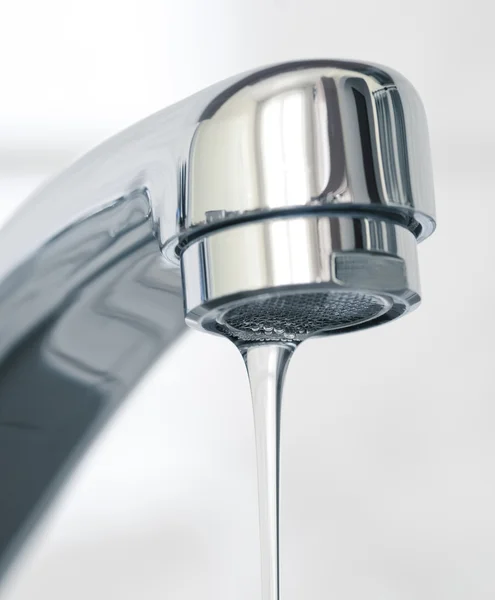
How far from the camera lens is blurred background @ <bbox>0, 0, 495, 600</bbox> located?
515 millimetres

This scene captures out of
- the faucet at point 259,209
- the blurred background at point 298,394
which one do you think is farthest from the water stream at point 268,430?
the blurred background at point 298,394

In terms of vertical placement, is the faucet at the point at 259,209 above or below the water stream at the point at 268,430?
above

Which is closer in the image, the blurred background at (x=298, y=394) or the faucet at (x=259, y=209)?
the faucet at (x=259, y=209)

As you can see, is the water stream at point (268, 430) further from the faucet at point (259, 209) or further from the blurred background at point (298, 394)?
the blurred background at point (298, 394)

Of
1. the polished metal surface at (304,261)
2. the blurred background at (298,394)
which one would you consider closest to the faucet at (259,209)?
the polished metal surface at (304,261)

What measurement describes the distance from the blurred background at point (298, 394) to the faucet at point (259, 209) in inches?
10.3

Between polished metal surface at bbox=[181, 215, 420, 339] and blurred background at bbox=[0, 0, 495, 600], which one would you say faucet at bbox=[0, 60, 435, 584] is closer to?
polished metal surface at bbox=[181, 215, 420, 339]

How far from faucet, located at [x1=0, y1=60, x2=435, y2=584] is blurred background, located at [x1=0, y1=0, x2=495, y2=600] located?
0.86 ft

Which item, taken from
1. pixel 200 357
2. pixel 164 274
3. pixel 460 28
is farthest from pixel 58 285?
pixel 460 28

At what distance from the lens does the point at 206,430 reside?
1.76 ft

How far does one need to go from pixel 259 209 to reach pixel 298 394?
37 cm

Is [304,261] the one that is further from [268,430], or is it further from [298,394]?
[298,394]

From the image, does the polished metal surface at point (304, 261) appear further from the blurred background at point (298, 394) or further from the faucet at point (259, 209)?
the blurred background at point (298, 394)

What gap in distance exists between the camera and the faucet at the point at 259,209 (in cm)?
20
